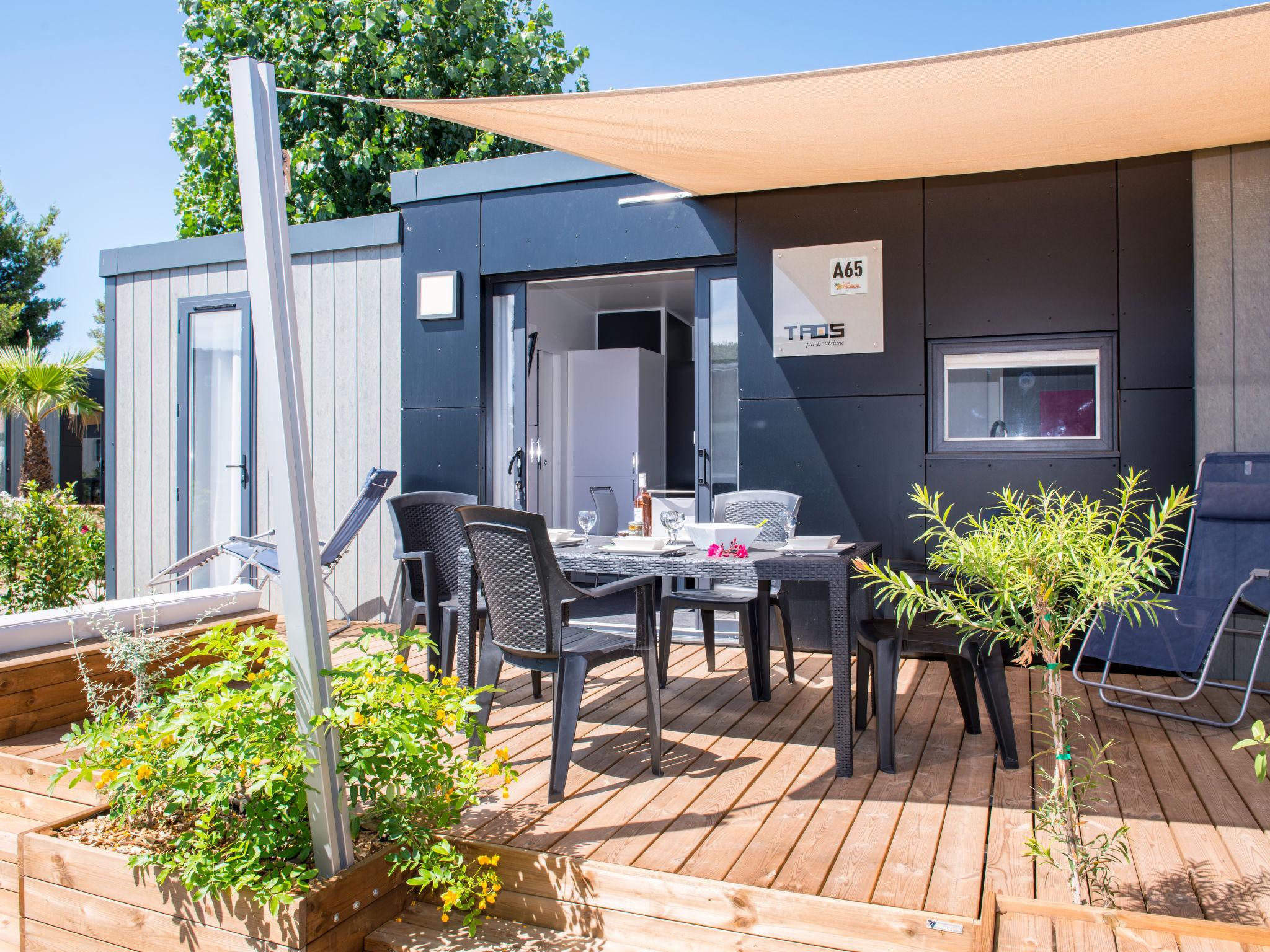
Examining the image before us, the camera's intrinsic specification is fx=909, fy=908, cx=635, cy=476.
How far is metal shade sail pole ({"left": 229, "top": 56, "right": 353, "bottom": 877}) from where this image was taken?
2.10m

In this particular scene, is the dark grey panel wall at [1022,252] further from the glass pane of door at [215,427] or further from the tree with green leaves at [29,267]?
the tree with green leaves at [29,267]

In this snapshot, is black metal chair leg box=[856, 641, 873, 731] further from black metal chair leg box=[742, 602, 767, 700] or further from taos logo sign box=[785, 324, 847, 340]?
taos logo sign box=[785, 324, 847, 340]

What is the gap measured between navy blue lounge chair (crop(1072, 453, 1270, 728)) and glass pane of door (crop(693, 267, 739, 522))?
85.1 inches

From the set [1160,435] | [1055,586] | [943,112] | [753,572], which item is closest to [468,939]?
[753,572]

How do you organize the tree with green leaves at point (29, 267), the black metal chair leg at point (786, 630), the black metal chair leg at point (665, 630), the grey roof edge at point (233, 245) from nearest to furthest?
the black metal chair leg at point (665, 630)
the black metal chair leg at point (786, 630)
the grey roof edge at point (233, 245)
the tree with green leaves at point (29, 267)

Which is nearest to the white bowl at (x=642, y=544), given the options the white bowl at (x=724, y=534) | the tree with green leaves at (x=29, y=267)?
the white bowl at (x=724, y=534)

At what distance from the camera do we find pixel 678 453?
991 cm

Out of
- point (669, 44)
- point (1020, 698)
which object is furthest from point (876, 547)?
point (669, 44)

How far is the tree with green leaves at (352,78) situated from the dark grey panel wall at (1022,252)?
346 inches

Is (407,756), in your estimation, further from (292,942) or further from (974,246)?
(974,246)

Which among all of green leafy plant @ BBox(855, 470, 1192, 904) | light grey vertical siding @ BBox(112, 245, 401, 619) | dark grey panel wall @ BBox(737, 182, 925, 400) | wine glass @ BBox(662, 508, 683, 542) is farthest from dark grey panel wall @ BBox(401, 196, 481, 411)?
green leafy plant @ BBox(855, 470, 1192, 904)

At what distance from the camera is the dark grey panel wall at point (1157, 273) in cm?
455

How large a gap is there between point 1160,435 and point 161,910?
4635 mm

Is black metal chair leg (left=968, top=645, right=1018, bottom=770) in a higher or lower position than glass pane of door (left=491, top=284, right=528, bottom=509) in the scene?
lower
